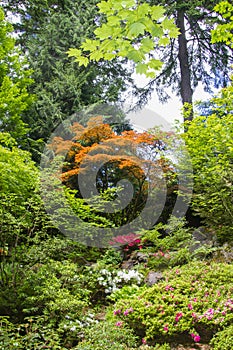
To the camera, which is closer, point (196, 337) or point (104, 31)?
point (104, 31)

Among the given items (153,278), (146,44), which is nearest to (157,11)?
(146,44)

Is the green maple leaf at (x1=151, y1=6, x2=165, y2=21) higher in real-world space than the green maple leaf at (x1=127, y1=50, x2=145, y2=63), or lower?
higher

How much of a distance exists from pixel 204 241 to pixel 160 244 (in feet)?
2.36

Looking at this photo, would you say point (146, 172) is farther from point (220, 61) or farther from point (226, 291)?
point (220, 61)

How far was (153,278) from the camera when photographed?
4.54 metres

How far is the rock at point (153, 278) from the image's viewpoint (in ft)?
14.6

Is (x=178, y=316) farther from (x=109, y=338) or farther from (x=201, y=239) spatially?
(x=201, y=239)

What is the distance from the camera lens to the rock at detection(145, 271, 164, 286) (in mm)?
4461

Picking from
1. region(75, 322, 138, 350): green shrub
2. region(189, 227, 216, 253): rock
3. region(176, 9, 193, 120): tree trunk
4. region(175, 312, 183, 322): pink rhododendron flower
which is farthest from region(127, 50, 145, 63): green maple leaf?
region(176, 9, 193, 120): tree trunk

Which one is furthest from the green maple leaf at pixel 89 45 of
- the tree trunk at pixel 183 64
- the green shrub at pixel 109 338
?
the tree trunk at pixel 183 64

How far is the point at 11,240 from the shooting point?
445 centimetres

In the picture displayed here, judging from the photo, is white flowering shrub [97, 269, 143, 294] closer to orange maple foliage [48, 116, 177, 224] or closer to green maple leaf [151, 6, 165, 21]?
orange maple foliage [48, 116, 177, 224]

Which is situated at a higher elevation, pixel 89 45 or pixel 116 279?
pixel 89 45

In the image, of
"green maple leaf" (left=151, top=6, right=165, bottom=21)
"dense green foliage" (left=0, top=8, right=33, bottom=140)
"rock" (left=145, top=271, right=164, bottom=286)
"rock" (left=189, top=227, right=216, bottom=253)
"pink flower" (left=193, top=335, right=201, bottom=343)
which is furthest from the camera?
"dense green foliage" (left=0, top=8, right=33, bottom=140)
